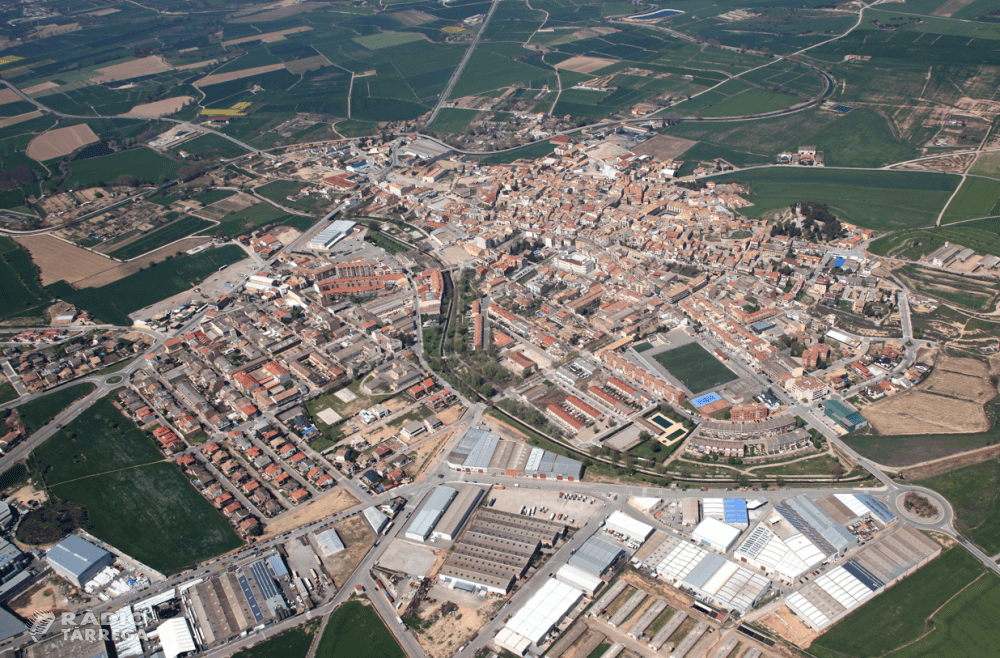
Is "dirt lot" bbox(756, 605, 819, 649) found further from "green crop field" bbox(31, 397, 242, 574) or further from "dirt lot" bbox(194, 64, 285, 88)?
"dirt lot" bbox(194, 64, 285, 88)

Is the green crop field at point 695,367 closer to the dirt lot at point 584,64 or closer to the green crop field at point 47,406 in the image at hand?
the green crop field at point 47,406

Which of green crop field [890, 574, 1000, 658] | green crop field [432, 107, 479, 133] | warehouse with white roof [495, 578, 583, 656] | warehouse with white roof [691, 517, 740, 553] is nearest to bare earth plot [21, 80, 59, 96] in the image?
green crop field [432, 107, 479, 133]

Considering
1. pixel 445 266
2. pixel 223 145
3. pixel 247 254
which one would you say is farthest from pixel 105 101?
pixel 445 266

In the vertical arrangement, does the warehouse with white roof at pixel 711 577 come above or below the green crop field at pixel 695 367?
above

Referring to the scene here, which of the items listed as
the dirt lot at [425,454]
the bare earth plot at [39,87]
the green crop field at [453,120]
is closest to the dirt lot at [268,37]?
the bare earth plot at [39,87]

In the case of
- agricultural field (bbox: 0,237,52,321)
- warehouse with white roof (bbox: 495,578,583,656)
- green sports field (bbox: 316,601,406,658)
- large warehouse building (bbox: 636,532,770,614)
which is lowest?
agricultural field (bbox: 0,237,52,321)

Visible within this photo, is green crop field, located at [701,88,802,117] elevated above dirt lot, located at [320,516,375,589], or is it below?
above

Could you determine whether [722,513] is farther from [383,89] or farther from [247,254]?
[383,89]
